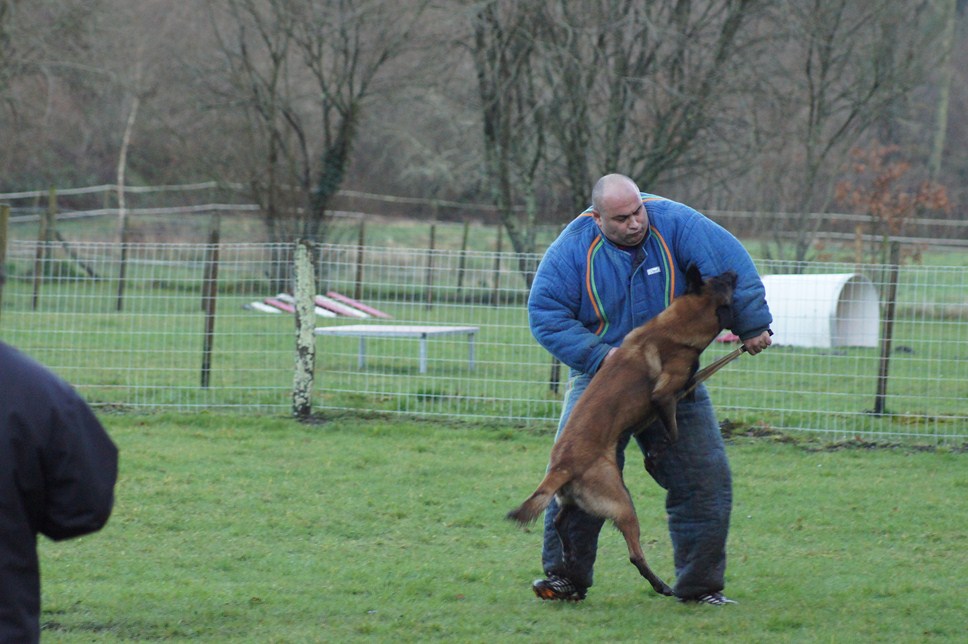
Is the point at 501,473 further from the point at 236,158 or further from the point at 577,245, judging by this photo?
the point at 236,158

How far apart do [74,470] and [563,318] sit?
2.72 metres

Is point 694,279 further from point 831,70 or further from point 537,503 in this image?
point 831,70

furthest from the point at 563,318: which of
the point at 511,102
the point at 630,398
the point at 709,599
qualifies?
the point at 511,102

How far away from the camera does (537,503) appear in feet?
13.9

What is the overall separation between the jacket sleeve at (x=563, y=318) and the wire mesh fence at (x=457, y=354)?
158 inches

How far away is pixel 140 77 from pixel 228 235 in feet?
25.4

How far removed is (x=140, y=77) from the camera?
28078mm

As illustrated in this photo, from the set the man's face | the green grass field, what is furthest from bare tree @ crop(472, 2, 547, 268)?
the man's face

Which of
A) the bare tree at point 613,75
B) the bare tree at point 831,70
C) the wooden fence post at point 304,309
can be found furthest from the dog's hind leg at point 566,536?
the bare tree at point 831,70

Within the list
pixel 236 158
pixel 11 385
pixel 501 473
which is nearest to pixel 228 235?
pixel 236 158

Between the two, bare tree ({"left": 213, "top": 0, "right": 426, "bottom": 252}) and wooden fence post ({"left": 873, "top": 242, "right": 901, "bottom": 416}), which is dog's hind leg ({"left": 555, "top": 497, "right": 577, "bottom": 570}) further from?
bare tree ({"left": 213, "top": 0, "right": 426, "bottom": 252})

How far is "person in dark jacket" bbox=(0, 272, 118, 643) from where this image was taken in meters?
2.12

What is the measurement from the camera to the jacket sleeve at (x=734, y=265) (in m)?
4.54

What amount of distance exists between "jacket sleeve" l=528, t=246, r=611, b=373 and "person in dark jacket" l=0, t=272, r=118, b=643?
8.51 ft
